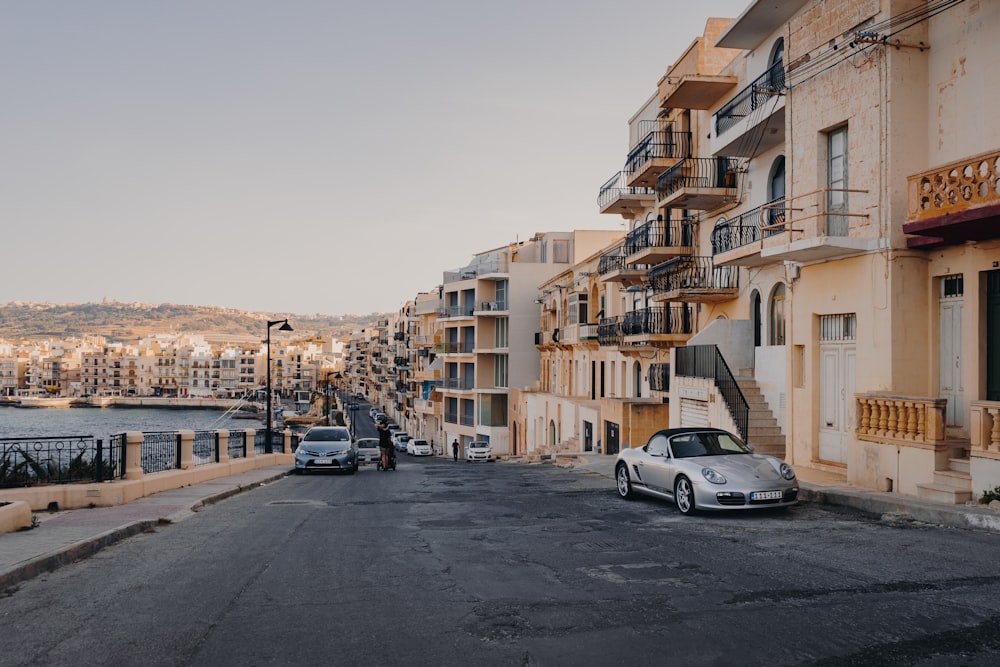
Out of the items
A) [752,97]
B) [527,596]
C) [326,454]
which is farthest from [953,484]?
[326,454]

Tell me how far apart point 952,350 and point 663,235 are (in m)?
17.2

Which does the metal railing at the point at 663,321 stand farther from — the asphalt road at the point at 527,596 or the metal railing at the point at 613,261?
the asphalt road at the point at 527,596

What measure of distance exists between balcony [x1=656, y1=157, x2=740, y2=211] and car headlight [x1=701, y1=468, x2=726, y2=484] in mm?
14494

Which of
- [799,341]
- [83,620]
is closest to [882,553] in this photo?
[83,620]

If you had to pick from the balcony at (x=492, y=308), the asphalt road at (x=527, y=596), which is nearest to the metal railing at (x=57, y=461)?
the asphalt road at (x=527, y=596)

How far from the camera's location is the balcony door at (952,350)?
1392 centimetres

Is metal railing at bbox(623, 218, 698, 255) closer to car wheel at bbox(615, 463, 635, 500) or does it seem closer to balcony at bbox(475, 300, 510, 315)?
car wheel at bbox(615, 463, 635, 500)

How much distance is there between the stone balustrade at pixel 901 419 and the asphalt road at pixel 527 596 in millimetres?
2269

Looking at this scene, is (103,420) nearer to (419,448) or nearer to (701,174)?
(419,448)

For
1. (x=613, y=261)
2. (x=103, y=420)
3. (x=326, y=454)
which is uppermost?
(x=613, y=261)

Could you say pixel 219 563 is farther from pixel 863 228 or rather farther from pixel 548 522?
pixel 863 228

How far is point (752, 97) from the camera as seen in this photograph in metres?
21.4

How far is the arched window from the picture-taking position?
21984 millimetres

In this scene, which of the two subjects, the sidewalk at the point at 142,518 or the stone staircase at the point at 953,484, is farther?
the stone staircase at the point at 953,484
